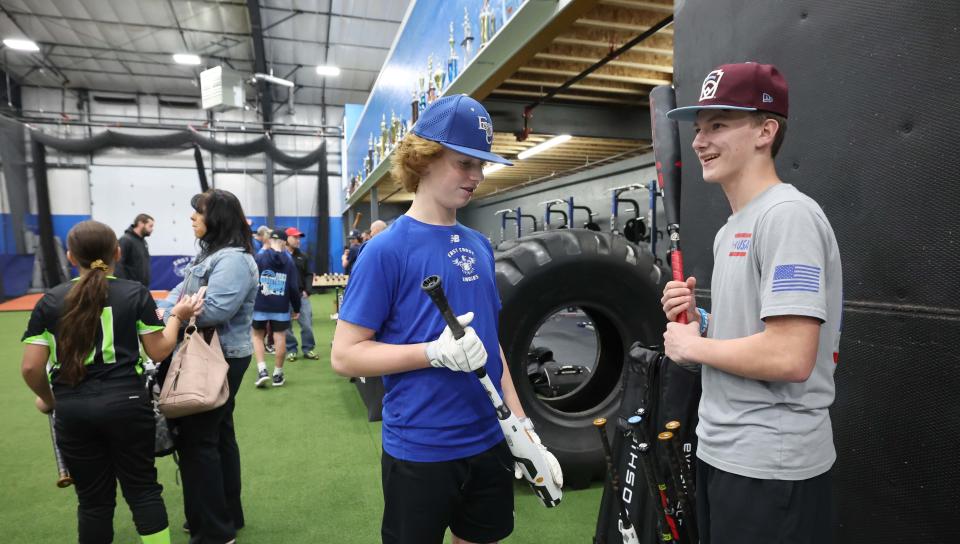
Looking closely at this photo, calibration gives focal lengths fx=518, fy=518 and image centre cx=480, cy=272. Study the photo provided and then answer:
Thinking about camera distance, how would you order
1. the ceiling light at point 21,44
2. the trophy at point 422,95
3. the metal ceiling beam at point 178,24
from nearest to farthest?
the trophy at point 422,95 → the metal ceiling beam at point 178,24 → the ceiling light at point 21,44

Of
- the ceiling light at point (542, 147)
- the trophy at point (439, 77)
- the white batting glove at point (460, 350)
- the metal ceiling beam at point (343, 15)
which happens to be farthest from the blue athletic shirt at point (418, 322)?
the metal ceiling beam at point (343, 15)

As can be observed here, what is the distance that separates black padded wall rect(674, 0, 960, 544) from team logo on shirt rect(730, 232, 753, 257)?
0.58 metres

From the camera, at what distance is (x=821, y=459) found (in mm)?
1154

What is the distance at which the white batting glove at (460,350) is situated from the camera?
1.24 meters

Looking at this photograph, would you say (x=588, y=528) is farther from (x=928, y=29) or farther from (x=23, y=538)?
(x=23, y=538)

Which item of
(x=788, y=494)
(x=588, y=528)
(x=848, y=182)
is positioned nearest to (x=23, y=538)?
(x=588, y=528)

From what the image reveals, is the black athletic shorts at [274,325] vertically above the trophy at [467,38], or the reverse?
the trophy at [467,38]

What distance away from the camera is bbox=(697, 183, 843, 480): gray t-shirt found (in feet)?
3.49

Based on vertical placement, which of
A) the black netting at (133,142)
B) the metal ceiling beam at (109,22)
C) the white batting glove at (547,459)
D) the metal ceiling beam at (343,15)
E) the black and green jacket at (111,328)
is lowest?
the white batting glove at (547,459)

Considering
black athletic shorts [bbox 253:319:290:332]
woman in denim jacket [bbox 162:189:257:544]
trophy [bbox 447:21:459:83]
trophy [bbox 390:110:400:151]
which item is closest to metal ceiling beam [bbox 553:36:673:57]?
trophy [bbox 447:21:459:83]

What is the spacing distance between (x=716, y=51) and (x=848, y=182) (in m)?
0.82

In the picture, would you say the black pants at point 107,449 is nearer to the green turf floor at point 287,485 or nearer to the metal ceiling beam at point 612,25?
the green turf floor at point 287,485

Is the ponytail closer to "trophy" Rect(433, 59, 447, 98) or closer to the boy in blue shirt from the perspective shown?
the boy in blue shirt

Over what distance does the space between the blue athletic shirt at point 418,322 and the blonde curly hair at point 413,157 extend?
13cm
